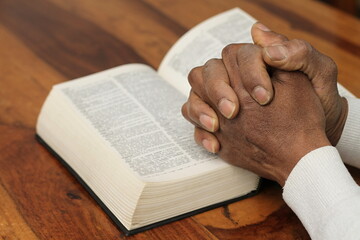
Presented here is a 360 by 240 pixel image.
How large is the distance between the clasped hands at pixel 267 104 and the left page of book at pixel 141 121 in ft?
0.16

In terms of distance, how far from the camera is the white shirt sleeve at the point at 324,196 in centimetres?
96

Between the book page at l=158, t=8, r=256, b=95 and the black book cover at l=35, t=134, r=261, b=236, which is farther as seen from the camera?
the book page at l=158, t=8, r=256, b=95

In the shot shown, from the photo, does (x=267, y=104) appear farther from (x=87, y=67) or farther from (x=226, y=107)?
(x=87, y=67)

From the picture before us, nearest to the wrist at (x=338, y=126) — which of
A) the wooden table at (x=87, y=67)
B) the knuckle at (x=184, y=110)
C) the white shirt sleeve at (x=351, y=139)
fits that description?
the white shirt sleeve at (x=351, y=139)

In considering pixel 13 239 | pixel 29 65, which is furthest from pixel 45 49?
pixel 13 239

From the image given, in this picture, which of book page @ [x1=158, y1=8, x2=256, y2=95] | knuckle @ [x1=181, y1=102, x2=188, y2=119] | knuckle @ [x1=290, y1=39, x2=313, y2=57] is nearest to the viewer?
knuckle @ [x1=290, y1=39, x2=313, y2=57]

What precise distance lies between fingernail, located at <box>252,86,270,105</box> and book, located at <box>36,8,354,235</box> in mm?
120

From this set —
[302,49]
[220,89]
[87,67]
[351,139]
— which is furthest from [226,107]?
[87,67]

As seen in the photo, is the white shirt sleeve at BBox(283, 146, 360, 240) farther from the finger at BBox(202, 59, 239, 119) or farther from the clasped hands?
the finger at BBox(202, 59, 239, 119)

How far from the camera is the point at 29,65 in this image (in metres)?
1.56

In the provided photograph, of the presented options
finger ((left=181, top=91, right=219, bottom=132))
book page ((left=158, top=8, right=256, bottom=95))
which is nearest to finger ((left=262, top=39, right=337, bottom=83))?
finger ((left=181, top=91, right=219, bottom=132))

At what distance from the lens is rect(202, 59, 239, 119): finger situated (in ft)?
3.55

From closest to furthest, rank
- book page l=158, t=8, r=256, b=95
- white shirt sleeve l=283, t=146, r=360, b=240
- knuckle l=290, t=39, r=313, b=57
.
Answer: white shirt sleeve l=283, t=146, r=360, b=240 < knuckle l=290, t=39, r=313, b=57 < book page l=158, t=8, r=256, b=95

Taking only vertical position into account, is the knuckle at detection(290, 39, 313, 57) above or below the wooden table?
above
